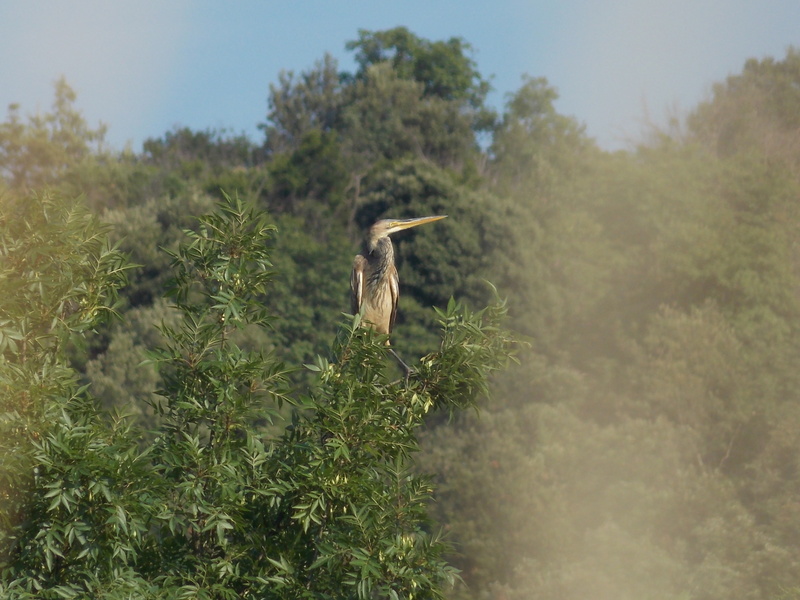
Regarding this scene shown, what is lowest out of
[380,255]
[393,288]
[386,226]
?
[393,288]

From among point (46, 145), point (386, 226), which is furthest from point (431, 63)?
point (386, 226)

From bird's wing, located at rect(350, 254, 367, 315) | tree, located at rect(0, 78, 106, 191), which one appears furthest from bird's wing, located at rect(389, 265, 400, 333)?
tree, located at rect(0, 78, 106, 191)

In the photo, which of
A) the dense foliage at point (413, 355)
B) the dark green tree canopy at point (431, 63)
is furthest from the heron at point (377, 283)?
the dark green tree canopy at point (431, 63)

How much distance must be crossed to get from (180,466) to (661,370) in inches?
758

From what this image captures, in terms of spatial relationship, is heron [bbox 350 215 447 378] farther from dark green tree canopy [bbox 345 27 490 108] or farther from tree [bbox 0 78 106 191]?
dark green tree canopy [bbox 345 27 490 108]

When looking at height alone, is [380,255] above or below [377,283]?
above

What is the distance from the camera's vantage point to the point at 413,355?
24297 mm

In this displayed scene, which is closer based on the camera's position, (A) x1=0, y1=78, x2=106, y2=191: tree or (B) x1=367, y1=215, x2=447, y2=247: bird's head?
(B) x1=367, y1=215, x2=447, y2=247: bird's head

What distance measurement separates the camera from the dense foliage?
4.74m

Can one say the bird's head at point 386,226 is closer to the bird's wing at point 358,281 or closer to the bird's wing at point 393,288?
the bird's wing at point 358,281

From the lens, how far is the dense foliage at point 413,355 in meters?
4.74

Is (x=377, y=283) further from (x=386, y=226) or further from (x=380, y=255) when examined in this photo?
(x=386, y=226)

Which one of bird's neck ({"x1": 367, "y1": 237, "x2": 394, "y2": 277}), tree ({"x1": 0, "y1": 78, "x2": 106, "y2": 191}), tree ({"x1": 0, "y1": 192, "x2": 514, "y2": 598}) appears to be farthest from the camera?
tree ({"x1": 0, "y1": 78, "x2": 106, "y2": 191})

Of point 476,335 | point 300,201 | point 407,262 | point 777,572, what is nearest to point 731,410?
point 777,572
